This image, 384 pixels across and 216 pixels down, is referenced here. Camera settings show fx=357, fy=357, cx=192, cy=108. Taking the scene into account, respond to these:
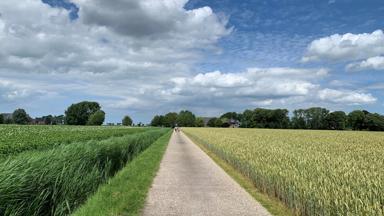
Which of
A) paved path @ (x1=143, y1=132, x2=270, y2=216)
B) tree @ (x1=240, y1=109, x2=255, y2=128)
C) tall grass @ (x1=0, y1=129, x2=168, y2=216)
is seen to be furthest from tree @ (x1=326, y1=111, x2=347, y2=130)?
tall grass @ (x1=0, y1=129, x2=168, y2=216)

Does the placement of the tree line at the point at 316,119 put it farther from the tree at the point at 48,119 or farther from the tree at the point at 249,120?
the tree at the point at 48,119

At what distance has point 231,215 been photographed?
8383 mm

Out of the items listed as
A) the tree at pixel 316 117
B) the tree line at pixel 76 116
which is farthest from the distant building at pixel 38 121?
the tree at pixel 316 117

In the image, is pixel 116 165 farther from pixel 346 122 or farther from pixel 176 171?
pixel 346 122

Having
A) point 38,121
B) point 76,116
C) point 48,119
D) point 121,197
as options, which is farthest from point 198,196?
point 48,119

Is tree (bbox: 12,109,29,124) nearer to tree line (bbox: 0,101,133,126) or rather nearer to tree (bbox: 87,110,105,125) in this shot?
tree line (bbox: 0,101,133,126)

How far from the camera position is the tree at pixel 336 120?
132 metres

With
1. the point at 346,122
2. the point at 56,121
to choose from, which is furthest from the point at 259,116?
the point at 56,121

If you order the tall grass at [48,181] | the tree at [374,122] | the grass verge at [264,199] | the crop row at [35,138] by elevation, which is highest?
the tree at [374,122]

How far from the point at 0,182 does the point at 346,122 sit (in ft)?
457

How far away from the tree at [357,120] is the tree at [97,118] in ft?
328

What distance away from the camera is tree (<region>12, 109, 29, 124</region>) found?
149m

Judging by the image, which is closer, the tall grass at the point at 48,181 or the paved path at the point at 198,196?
the tall grass at the point at 48,181

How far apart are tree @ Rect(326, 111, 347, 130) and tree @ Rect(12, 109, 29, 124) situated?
125104 millimetres
